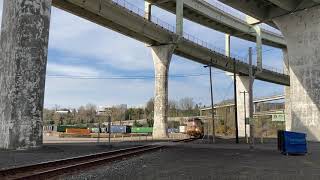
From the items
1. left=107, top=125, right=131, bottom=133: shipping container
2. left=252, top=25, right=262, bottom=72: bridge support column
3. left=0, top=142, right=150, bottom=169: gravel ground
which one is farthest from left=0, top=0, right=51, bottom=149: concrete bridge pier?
left=252, top=25, right=262, bottom=72: bridge support column

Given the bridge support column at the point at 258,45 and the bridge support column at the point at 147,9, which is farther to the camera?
the bridge support column at the point at 258,45

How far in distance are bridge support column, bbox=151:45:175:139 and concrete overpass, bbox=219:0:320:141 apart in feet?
55.4

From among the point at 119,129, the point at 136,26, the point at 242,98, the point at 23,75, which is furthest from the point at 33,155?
the point at 242,98

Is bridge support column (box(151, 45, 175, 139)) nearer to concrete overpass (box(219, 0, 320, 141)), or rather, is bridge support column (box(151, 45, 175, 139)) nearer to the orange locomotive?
the orange locomotive

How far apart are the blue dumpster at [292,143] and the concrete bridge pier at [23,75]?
1723 centimetres

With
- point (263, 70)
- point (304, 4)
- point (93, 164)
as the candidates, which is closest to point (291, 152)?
point (93, 164)

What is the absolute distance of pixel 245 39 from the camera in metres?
110

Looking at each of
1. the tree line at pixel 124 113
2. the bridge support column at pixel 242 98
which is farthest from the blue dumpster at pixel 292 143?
the tree line at pixel 124 113

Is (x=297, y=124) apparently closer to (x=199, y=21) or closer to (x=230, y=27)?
(x=199, y=21)

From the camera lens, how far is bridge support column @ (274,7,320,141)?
2238 inches

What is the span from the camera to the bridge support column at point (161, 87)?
70.4 meters

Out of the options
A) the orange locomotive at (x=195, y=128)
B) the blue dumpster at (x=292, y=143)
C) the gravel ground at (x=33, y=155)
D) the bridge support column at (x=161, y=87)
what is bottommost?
the gravel ground at (x=33, y=155)

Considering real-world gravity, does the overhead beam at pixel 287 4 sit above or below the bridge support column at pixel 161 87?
above

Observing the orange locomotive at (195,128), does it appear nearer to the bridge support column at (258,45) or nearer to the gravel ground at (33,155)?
the bridge support column at (258,45)
